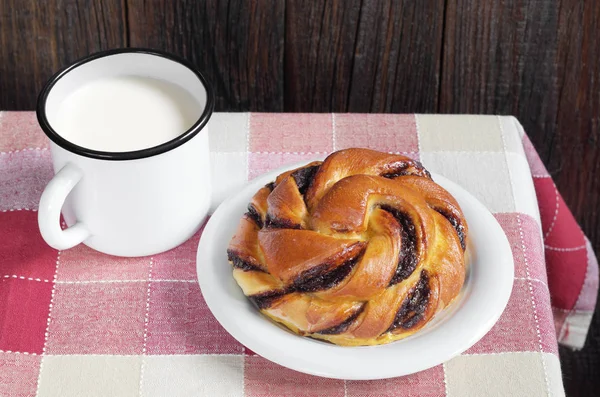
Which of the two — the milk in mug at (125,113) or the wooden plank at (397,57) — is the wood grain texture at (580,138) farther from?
the milk in mug at (125,113)

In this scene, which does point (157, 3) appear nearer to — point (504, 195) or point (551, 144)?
point (504, 195)

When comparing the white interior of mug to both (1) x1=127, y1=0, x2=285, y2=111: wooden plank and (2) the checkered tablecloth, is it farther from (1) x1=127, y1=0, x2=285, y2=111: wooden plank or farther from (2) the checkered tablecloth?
(1) x1=127, y1=0, x2=285, y2=111: wooden plank

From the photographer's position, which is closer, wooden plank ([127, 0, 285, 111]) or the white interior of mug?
the white interior of mug

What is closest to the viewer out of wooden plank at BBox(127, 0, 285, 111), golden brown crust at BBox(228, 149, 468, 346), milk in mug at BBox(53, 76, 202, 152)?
golden brown crust at BBox(228, 149, 468, 346)

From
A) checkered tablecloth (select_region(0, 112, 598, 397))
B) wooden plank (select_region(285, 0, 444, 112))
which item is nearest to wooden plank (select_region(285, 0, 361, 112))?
wooden plank (select_region(285, 0, 444, 112))

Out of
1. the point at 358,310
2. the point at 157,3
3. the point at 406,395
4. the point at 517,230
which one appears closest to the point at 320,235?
the point at 358,310

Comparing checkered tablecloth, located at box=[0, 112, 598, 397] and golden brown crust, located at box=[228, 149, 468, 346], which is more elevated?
golden brown crust, located at box=[228, 149, 468, 346]

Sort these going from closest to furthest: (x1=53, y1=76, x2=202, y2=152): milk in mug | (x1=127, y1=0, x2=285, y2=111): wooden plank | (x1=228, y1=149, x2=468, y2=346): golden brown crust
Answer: (x1=228, y1=149, x2=468, y2=346): golden brown crust < (x1=53, y1=76, x2=202, y2=152): milk in mug < (x1=127, y1=0, x2=285, y2=111): wooden plank

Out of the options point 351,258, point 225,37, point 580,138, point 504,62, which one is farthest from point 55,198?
point 580,138
